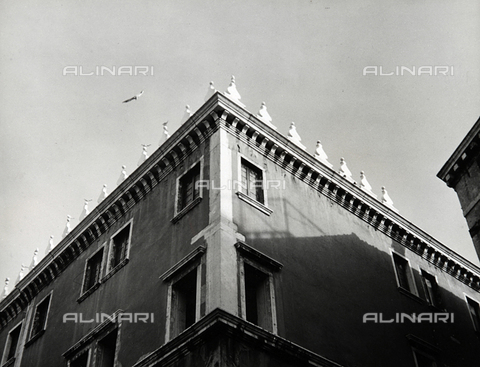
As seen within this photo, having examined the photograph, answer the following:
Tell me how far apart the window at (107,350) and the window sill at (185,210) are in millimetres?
4132

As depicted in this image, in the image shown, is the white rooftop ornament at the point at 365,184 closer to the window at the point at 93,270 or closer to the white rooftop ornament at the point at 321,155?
the white rooftop ornament at the point at 321,155

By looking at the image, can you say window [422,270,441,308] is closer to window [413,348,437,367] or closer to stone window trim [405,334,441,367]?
stone window trim [405,334,441,367]

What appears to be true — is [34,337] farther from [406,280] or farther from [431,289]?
[431,289]

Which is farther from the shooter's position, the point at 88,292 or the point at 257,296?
the point at 88,292

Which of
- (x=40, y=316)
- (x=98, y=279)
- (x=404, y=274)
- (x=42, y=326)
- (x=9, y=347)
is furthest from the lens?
(x=9, y=347)

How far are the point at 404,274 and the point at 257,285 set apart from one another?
9.62m

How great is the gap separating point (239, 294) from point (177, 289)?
102 inches

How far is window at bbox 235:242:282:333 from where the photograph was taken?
19.0 metres

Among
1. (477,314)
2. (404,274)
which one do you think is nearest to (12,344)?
(404,274)

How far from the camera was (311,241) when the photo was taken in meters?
23.0

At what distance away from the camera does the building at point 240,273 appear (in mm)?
18859

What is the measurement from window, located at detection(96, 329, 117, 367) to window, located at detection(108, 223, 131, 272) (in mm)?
2983

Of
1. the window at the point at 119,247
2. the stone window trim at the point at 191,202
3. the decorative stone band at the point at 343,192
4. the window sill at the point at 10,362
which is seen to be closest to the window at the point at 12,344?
the window sill at the point at 10,362

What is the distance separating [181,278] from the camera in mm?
20000
